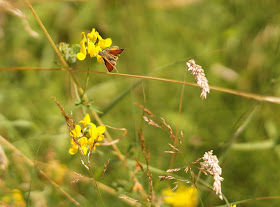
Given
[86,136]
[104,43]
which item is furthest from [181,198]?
[104,43]

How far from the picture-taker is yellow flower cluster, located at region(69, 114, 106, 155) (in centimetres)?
140

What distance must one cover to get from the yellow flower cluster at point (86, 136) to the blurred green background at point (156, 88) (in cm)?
44

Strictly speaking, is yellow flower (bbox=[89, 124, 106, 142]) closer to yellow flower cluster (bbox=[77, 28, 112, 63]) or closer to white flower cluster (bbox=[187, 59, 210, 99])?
yellow flower cluster (bbox=[77, 28, 112, 63])

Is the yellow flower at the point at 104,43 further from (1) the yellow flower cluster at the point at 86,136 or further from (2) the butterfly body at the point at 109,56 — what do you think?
(1) the yellow flower cluster at the point at 86,136

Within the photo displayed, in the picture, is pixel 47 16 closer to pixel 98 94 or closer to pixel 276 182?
pixel 98 94

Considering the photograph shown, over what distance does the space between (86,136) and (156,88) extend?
1.79 m

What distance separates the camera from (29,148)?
8.11 ft

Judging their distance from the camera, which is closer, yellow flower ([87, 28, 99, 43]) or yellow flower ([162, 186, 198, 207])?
yellow flower ([87, 28, 99, 43])

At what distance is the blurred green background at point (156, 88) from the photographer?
7.32 ft

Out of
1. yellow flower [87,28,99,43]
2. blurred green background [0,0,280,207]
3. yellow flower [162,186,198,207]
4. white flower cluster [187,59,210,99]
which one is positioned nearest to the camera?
white flower cluster [187,59,210,99]

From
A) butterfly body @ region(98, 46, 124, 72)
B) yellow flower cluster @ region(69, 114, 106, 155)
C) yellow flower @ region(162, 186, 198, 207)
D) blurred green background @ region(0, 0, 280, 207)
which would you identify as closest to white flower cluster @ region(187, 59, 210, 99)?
butterfly body @ region(98, 46, 124, 72)

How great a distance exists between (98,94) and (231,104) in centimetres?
127

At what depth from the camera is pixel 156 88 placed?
319 centimetres

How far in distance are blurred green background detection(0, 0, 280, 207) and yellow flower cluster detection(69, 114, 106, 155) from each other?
44 cm
